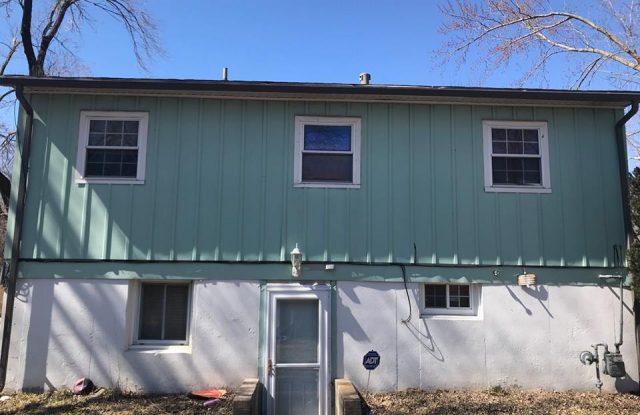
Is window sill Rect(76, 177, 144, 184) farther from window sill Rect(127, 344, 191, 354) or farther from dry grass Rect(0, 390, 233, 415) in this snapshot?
dry grass Rect(0, 390, 233, 415)

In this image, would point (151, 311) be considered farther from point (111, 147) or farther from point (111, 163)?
point (111, 147)

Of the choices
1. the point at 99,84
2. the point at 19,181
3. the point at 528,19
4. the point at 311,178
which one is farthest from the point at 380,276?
the point at 528,19

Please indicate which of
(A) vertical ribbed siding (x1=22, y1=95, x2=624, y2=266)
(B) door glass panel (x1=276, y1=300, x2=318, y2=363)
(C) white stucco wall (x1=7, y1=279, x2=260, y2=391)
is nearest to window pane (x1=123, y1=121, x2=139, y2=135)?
(A) vertical ribbed siding (x1=22, y1=95, x2=624, y2=266)

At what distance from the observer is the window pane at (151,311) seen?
757 centimetres

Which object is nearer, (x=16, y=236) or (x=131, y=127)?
(x=16, y=236)

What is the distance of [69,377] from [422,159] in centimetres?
610

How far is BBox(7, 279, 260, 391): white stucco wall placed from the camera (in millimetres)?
7211

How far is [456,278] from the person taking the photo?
7.52m

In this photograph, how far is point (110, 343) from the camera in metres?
7.27

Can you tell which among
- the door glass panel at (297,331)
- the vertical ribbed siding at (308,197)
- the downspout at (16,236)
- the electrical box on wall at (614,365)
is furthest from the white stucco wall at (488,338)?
the downspout at (16,236)

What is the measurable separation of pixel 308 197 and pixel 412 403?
3255 mm

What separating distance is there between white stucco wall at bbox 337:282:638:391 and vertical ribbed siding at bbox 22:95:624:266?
0.55 metres

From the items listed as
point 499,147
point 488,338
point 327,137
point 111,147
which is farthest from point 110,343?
point 499,147

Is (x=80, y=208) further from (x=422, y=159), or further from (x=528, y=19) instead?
(x=528, y=19)
